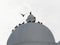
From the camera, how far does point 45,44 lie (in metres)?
37.8

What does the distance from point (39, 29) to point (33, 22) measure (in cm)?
434

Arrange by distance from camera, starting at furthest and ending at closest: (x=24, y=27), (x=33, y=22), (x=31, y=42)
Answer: (x=33, y=22) < (x=24, y=27) < (x=31, y=42)

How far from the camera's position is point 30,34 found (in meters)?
37.9

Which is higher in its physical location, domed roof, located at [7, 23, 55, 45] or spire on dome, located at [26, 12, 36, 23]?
spire on dome, located at [26, 12, 36, 23]

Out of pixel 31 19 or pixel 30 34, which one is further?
pixel 31 19

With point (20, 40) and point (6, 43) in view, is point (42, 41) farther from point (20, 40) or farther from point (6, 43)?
point (6, 43)

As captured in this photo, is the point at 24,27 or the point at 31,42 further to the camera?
the point at 24,27

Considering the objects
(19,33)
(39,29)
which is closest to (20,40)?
(19,33)

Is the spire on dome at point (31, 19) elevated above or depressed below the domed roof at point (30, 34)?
above

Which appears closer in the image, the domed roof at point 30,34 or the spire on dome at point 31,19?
the domed roof at point 30,34

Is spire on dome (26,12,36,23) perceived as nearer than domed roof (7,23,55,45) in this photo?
No

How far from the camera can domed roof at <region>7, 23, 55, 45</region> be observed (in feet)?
123

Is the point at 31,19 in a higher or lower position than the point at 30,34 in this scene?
higher

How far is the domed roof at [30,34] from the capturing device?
37.6m
